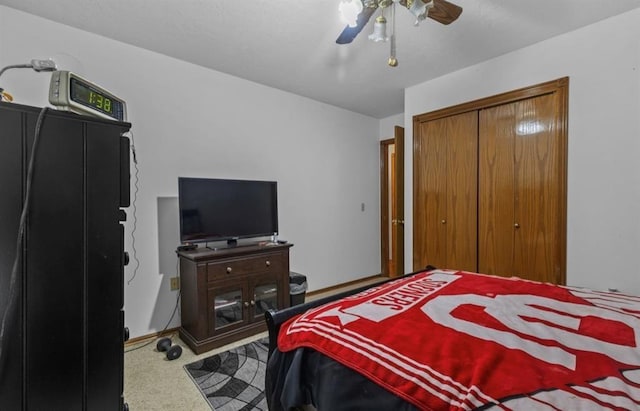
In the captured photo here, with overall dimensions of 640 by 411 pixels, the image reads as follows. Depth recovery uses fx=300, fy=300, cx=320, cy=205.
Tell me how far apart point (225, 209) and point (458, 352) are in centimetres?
228

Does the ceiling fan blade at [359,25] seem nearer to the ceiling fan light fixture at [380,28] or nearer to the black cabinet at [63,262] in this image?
the ceiling fan light fixture at [380,28]

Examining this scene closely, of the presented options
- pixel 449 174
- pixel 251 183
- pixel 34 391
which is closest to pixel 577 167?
pixel 449 174

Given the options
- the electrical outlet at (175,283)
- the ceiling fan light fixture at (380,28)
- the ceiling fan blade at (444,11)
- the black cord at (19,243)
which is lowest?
the electrical outlet at (175,283)

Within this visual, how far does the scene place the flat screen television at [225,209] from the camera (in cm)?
252

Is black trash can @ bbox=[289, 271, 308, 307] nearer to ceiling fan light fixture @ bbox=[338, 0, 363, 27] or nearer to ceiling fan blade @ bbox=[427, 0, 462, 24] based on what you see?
ceiling fan light fixture @ bbox=[338, 0, 363, 27]

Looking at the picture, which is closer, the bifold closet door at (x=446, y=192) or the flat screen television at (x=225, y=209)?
the flat screen television at (x=225, y=209)

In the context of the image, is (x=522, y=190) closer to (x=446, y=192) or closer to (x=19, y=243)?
(x=446, y=192)

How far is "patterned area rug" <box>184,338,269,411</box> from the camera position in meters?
1.74

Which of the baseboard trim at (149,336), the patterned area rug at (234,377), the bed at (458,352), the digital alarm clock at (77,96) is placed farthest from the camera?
the baseboard trim at (149,336)

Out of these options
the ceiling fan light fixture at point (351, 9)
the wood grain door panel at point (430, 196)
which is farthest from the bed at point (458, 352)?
the wood grain door panel at point (430, 196)

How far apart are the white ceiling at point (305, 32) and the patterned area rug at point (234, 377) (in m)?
2.46

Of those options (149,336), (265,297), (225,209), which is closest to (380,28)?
(225,209)

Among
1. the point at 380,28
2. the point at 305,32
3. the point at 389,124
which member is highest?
the point at 305,32

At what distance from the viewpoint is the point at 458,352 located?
Result: 35.4 inches
